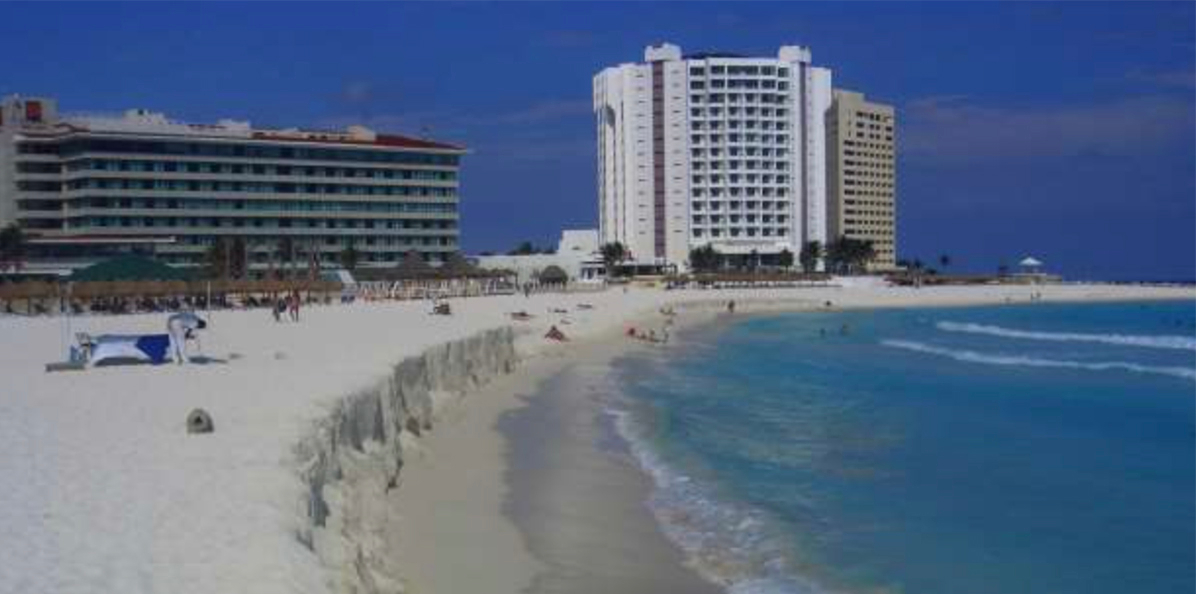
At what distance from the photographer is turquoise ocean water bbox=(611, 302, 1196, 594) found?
10.7 metres

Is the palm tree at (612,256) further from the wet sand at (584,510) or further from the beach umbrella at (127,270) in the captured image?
the wet sand at (584,510)

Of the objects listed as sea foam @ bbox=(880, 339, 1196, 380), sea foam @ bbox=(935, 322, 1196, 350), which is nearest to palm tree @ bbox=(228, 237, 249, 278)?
sea foam @ bbox=(935, 322, 1196, 350)

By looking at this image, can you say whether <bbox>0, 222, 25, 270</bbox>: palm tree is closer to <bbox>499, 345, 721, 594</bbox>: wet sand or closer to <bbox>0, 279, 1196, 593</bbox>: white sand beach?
<bbox>0, 279, 1196, 593</bbox>: white sand beach

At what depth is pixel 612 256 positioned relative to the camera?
4594 inches

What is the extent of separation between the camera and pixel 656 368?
33188mm

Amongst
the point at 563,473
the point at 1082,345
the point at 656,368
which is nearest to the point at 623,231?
the point at 1082,345

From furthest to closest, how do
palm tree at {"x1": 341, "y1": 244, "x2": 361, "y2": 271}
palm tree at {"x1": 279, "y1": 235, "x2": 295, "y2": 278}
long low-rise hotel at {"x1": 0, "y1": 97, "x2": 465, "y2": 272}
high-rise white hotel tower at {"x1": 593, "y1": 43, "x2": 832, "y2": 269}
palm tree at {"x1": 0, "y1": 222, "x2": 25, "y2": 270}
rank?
high-rise white hotel tower at {"x1": 593, "y1": 43, "x2": 832, "y2": 269} < palm tree at {"x1": 341, "y1": 244, "x2": 361, "y2": 271} < palm tree at {"x1": 279, "y1": 235, "x2": 295, "y2": 278} < long low-rise hotel at {"x1": 0, "y1": 97, "x2": 465, "y2": 272} < palm tree at {"x1": 0, "y1": 222, "x2": 25, "y2": 270}

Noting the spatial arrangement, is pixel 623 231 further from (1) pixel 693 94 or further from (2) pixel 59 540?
(2) pixel 59 540

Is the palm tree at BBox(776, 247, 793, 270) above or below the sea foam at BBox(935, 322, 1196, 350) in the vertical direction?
above

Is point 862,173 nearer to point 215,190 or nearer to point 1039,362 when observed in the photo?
point 215,190

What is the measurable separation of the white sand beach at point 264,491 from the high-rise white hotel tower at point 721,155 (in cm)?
10313

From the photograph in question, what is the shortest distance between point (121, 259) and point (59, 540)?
32.2 m

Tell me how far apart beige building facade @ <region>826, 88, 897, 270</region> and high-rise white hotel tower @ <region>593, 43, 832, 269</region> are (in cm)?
970

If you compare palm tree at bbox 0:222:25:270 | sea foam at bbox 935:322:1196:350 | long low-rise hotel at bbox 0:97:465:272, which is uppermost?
long low-rise hotel at bbox 0:97:465:272
